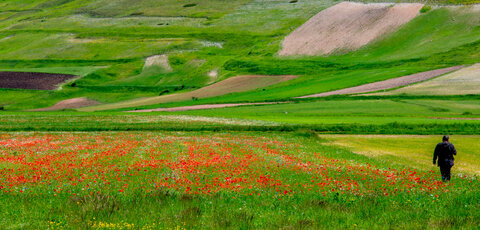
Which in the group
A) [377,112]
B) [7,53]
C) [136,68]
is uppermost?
[7,53]

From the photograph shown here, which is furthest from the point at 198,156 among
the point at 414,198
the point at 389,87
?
the point at 389,87

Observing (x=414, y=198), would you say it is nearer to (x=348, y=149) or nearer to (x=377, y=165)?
(x=377, y=165)

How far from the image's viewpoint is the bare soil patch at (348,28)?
122 meters

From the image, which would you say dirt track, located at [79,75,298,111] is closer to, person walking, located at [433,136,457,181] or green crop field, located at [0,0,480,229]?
green crop field, located at [0,0,480,229]

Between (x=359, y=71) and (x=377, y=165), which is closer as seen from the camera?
(x=377, y=165)

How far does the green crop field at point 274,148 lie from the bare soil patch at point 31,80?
13.8 ft

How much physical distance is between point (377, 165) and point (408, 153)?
6.82m

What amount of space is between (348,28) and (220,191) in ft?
404

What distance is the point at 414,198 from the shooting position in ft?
48.4

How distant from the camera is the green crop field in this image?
1255 centimetres

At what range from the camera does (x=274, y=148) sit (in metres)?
30.1

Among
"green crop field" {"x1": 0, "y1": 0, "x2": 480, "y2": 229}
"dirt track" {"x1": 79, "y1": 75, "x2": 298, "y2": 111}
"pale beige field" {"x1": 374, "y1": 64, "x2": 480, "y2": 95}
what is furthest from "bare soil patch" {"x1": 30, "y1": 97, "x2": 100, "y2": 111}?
"pale beige field" {"x1": 374, "y1": 64, "x2": 480, "y2": 95}

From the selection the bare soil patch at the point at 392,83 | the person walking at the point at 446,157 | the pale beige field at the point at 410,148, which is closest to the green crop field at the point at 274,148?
the pale beige field at the point at 410,148

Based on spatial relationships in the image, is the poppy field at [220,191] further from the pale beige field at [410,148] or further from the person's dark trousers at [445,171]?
the pale beige field at [410,148]
